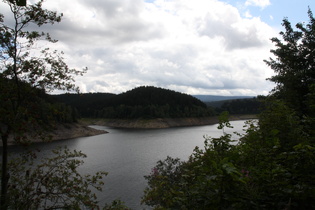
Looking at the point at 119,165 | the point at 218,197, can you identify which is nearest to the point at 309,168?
the point at 218,197

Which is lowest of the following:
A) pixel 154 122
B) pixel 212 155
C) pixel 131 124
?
pixel 131 124

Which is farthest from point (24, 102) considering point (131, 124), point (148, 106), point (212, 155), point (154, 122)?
point (148, 106)

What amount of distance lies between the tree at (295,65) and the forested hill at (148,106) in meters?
96.7

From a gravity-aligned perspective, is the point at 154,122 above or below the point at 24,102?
below

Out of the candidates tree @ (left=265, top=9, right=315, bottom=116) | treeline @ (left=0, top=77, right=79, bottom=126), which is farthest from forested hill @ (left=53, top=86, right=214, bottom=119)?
treeline @ (left=0, top=77, right=79, bottom=126)

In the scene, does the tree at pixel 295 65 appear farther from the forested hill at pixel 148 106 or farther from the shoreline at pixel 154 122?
the forested hill at pixel 148 106

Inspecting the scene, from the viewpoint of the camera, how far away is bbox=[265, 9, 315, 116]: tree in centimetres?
1401

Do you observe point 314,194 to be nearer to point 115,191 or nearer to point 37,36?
point 37,36

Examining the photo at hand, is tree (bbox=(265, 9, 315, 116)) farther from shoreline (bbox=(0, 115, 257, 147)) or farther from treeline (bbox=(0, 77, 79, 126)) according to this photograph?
shoreline (bbox=(0, 115, 257, 147))

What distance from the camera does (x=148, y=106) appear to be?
121875 mm

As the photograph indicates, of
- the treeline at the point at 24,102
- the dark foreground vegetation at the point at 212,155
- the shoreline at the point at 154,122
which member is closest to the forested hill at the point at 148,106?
the shoreline at the point at 154,122

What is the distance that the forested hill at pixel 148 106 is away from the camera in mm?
119375

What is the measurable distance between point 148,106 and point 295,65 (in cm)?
10662

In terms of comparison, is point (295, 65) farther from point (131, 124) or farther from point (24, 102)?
point (131, 124)
